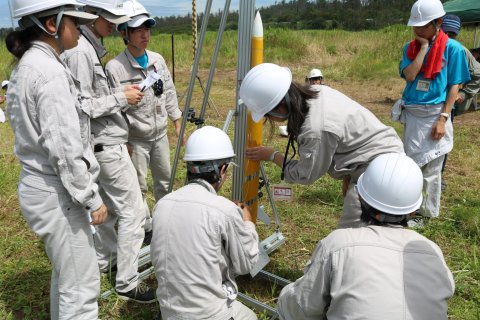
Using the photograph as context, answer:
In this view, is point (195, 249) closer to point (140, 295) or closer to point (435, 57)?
point (140, 295)

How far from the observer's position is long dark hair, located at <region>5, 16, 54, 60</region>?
2141 mm

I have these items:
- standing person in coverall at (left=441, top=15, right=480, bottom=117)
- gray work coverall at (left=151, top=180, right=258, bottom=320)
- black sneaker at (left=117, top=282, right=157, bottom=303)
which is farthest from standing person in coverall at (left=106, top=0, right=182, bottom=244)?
standing person in coverall at (left=441, top=15, right=480, bottom=117)

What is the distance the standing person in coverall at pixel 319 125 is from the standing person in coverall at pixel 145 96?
1.37 meters

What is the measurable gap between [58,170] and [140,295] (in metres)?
1.47

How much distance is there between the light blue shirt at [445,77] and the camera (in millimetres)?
3896

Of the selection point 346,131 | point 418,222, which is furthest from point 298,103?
point 418,222

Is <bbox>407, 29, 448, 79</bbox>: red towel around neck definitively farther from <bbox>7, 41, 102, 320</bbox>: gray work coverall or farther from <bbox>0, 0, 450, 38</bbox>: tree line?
<bbox>0, 0, 450, 38</bbox>: tree line

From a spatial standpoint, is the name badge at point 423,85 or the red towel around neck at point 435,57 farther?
the name badge at point 423,85

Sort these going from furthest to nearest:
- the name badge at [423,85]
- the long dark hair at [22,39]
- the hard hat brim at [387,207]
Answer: the name badge at [423,85] < the long dark hair at [22,39] < the hard hat brim at [387,207]

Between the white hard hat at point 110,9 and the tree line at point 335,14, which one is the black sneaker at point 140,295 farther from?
the tree line at point 335,14

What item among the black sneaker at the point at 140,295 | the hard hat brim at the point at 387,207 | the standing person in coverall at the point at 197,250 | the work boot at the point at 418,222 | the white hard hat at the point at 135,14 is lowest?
the work boot at the point at 418,222

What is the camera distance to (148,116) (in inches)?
142

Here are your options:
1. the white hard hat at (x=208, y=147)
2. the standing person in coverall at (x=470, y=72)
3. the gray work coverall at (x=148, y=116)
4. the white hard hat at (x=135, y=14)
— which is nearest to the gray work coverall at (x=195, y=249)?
the white hard hat at (x=208, y=147)

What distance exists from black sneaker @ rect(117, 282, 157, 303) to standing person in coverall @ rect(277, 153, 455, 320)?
67.3 inches
